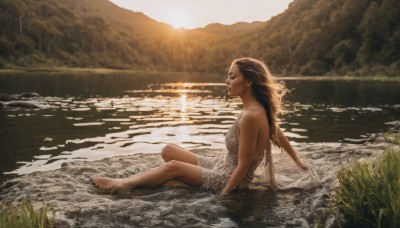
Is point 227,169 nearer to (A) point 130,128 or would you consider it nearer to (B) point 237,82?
(B) point 237,82

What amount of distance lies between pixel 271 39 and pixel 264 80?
16086 centimetres

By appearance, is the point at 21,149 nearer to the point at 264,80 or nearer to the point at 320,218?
the point at 264,80

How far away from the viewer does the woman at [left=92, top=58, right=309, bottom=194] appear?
6.80 m

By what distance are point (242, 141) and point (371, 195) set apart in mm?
2191

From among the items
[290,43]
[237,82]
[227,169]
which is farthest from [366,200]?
[290,43]

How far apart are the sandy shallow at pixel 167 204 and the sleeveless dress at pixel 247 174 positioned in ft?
0.54

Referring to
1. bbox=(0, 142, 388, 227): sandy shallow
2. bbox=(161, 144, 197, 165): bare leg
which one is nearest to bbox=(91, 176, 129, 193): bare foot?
bbox=(0, 142, 388, 227): sandy shallow

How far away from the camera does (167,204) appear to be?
6.80 m

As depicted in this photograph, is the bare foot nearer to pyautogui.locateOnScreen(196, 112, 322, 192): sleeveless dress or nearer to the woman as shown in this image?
the woman

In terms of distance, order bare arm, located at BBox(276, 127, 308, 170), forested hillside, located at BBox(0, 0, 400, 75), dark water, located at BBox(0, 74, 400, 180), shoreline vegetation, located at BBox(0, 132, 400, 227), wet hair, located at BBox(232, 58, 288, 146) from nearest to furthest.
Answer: shoreline vegetation, located at BBox(0, 132, 400, 227), wet hair, located at BBox(232, 58, 288, 146), bare arm, located at BBox(276, 127, 308, 170), dark water, located at BBox(0, 74, 400, 180), forested hillside, located at BBox(0, 0, 400, 75)

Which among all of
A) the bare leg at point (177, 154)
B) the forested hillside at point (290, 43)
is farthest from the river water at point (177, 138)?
the forested hillside at point (290, 43)

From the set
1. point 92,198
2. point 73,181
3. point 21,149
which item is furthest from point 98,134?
point 92,198

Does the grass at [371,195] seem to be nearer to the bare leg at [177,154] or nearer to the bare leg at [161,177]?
the bare leg at [161,177]

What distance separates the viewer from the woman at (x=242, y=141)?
680 centimetres
